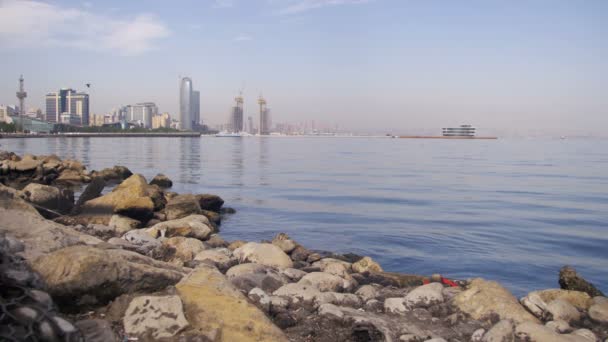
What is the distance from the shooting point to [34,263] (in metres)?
4.92

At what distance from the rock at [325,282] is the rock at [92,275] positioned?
311 cm

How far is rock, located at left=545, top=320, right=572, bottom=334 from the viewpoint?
660cm

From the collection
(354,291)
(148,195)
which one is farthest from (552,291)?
(148,195)

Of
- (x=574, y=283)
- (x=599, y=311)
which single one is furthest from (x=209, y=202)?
(x=599, y=311)

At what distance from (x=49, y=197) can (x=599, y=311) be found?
14.8 meters

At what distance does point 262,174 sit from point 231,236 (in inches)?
837

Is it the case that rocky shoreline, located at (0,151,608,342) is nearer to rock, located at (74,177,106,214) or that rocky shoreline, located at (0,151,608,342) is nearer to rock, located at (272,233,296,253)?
rock, located at (272,233,296,253)

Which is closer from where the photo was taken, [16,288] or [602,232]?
[16,288]

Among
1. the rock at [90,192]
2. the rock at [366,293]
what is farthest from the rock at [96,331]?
the rock at [90,192]

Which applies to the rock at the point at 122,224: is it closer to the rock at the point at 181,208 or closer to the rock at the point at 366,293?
the rock at the point at 181,208

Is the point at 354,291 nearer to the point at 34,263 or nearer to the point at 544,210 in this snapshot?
the point at 34,263

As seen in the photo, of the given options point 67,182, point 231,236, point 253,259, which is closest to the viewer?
point 253,259

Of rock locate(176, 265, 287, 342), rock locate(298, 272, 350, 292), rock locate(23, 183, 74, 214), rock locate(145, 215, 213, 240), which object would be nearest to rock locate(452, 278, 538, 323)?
rock locate(298, 272, 350, 292)

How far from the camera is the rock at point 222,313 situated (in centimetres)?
455
